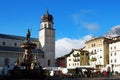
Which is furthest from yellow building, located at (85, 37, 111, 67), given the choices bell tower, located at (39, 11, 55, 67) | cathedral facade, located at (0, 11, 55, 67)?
cathedral facade, located at (0, 11, 55, 67)

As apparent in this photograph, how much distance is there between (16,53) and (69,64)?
19.3 m

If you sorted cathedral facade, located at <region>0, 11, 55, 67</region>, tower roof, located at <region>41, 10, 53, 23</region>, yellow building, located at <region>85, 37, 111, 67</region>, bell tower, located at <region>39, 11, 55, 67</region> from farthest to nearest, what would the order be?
1. tower roof, located at <region>41, 10, 53, 23</region>
2. bell tower, located at <region>39, 11, 55, 67</region>
3. cathedral facade, located at <region>0, 11, 55, 67</region>
4. yellow building, located at <region>85, 37, 111, 67</region>

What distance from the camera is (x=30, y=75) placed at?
4100cm

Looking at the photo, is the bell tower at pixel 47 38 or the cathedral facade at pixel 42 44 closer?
the cathedral facade at pixel 42 44

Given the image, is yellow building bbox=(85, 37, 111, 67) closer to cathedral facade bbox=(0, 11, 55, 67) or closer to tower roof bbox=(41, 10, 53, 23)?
cathedral facade bbox=(0, 11, 55, 67)

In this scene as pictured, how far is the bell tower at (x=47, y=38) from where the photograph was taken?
4134 inches

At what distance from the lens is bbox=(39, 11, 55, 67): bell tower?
344 feet

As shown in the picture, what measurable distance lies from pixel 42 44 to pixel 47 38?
2860 millimetres

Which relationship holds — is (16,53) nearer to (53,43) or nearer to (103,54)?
(53,43)

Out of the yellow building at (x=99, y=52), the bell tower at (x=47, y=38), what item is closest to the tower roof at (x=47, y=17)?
the bell tower at (x=47, y=38)

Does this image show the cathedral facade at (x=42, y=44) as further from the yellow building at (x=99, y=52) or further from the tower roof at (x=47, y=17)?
the yellow building at (x=99, y=52)

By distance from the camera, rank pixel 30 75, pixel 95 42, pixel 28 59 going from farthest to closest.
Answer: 1. pixel 95 42
2. pixel 28 59
3. pixel 30 75

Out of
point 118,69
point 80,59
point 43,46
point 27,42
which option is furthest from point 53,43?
point 27,42

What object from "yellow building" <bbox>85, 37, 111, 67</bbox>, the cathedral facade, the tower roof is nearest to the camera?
"yellow building" <bbox>85, 37, 111, 67</bbox>
